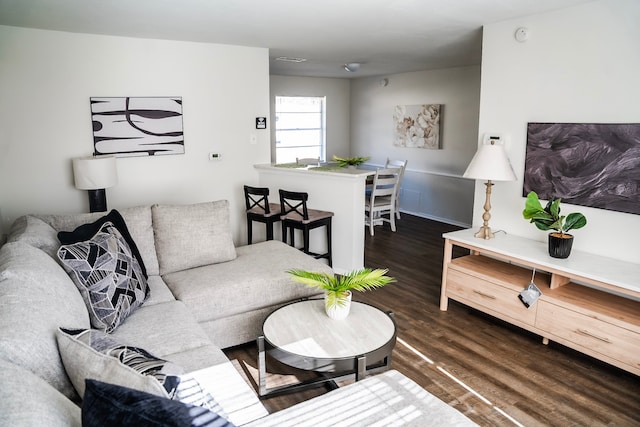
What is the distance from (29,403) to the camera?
115 cm

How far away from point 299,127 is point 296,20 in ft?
16.0

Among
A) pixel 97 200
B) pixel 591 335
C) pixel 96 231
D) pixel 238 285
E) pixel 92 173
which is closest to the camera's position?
pixel 96 231

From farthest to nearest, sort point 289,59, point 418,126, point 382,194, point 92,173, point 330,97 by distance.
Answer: point 330,97, point 418,126, point 382,194, point 289,59, point 92,173

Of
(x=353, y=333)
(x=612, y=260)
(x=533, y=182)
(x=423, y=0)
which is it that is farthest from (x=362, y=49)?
(x=353, y=333)

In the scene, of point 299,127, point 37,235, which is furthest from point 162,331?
point 299,127

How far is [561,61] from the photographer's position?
10.9 feet

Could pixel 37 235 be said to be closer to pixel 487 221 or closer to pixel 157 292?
pixel 157 292

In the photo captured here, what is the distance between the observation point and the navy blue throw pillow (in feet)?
3.43

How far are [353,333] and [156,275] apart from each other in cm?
154

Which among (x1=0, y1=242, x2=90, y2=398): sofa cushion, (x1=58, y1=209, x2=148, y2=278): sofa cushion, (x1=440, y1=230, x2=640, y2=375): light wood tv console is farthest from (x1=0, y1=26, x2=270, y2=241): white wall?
(x1=440, y1=230, x2=640, y2=375): light wood tv console

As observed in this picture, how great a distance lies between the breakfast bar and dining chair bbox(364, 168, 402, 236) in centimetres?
169

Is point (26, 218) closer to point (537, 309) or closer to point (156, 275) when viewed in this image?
point (156, 275)

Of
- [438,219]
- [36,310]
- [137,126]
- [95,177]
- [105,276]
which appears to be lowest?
[438,219]

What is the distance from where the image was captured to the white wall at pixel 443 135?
6648 millimetres
